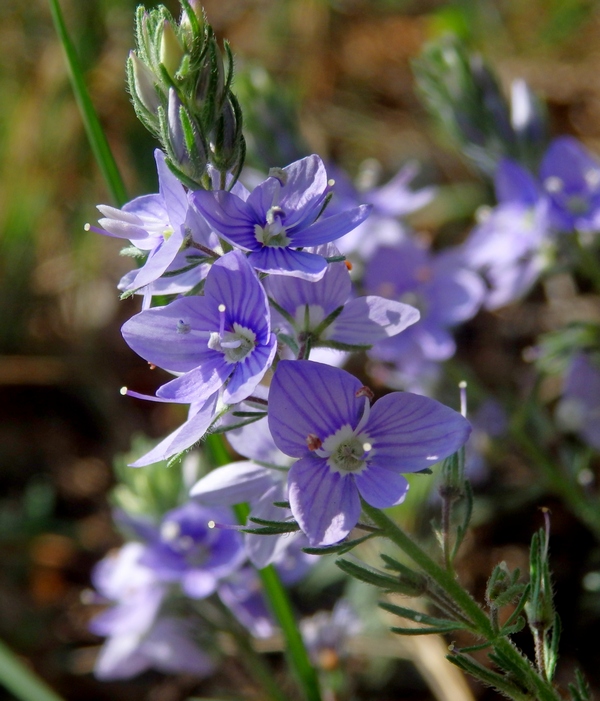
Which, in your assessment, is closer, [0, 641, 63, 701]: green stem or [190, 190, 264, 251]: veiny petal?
[190, 190, 264, 251]: veiny petal

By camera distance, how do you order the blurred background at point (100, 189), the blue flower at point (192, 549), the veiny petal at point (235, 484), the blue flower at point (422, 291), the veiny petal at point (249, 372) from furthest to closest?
the blurred background at point (100, 189) < the blue flower at point (422, 291) < the blue flower at point (192, 549) < the veiny petal at point (235, 484) < the veiny petal at point (249, 372)

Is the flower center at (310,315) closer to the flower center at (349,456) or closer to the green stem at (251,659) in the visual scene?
the flower center at (349,456)

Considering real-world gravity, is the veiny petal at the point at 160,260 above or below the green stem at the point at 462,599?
above

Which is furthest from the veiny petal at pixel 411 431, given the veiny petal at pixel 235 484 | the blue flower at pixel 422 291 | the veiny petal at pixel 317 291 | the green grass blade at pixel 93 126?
the blue flower at pixel 422 291

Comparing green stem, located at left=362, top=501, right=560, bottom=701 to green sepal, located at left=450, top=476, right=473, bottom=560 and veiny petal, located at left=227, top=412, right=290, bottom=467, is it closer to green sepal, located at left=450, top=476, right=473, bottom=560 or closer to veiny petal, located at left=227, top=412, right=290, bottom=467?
green sepal, located at left=450, top=476, right=473, bottom=560

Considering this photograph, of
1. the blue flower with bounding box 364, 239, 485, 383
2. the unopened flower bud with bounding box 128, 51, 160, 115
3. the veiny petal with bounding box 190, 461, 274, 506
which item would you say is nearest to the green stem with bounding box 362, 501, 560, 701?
the veiny petal with bounding box 190, 461, 274, 506

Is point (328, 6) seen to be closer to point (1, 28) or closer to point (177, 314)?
point (1, 28)
